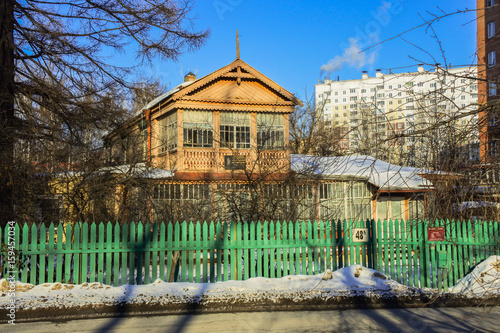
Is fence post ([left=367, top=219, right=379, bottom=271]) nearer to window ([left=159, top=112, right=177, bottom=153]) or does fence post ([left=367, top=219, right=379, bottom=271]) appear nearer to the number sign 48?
the number sign 48

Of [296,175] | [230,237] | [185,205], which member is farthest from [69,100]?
[296,175]

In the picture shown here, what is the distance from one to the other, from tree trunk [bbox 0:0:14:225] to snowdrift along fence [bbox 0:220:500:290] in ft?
3.57

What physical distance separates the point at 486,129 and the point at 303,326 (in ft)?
13.8

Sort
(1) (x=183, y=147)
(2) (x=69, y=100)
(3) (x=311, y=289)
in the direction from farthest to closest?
1. (1) (x=183, y=147)
2. (2) (x=69, y=100)
3. (3) (x=311, y=289)

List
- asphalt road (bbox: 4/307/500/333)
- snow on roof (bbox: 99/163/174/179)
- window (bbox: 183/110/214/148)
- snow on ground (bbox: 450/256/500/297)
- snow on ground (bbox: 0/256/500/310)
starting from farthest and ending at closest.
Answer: window (bbox: 183/110/214/148)
snow on roof (bbox: 99/163/174/179)
snow on ground (bbox: 450/256/500/297)
snow on ground (bbox: 0/256/500/310)
asphalt road (bbox: 4/307/500/333)

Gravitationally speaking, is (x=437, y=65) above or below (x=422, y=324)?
above

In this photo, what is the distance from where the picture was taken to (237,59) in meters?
18.5

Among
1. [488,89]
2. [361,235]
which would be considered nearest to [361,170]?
[488,89]

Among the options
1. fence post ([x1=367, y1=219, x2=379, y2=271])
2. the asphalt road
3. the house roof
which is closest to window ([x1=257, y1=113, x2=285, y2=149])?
the house roof

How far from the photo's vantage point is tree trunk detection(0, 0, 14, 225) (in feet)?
32.8

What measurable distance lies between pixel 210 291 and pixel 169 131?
1201 cm

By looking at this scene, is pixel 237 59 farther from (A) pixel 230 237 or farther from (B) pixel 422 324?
(B) pixel 422 324

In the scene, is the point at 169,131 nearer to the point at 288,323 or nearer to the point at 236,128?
the point at 236,128

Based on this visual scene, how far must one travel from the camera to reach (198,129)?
59.5ft
